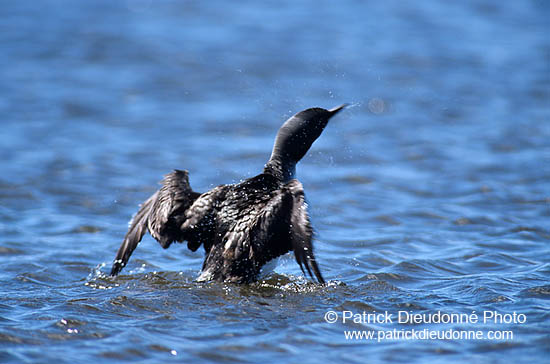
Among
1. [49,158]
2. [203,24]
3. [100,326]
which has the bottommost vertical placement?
[100,326]

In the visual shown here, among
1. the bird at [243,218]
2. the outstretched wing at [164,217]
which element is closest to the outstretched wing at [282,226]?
the bird at [243,218]

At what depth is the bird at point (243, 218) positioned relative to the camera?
Result: 558 centimetres

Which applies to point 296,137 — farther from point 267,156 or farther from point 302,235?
point 267,156

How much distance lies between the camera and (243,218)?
5.88 metres

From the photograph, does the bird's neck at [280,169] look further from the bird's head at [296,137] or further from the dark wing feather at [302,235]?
the dark wing feather at [302,235]

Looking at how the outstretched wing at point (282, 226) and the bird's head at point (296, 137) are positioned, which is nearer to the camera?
the outstretched wing at point (282, 226)

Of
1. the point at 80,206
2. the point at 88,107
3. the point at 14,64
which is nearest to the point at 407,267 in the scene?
the point at 80,206

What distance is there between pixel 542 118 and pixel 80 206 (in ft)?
24.2

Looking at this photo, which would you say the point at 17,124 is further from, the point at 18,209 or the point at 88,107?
the point at 18,209

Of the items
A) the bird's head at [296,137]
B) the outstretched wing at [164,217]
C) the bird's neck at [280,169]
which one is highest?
the bird's head at [296,137]

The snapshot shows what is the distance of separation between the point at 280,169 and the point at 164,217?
3.72 ft

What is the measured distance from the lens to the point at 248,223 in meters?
5.81

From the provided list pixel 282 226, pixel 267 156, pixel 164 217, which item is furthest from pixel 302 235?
pixel 267 156

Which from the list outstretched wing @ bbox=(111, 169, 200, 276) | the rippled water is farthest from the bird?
the rippled water
